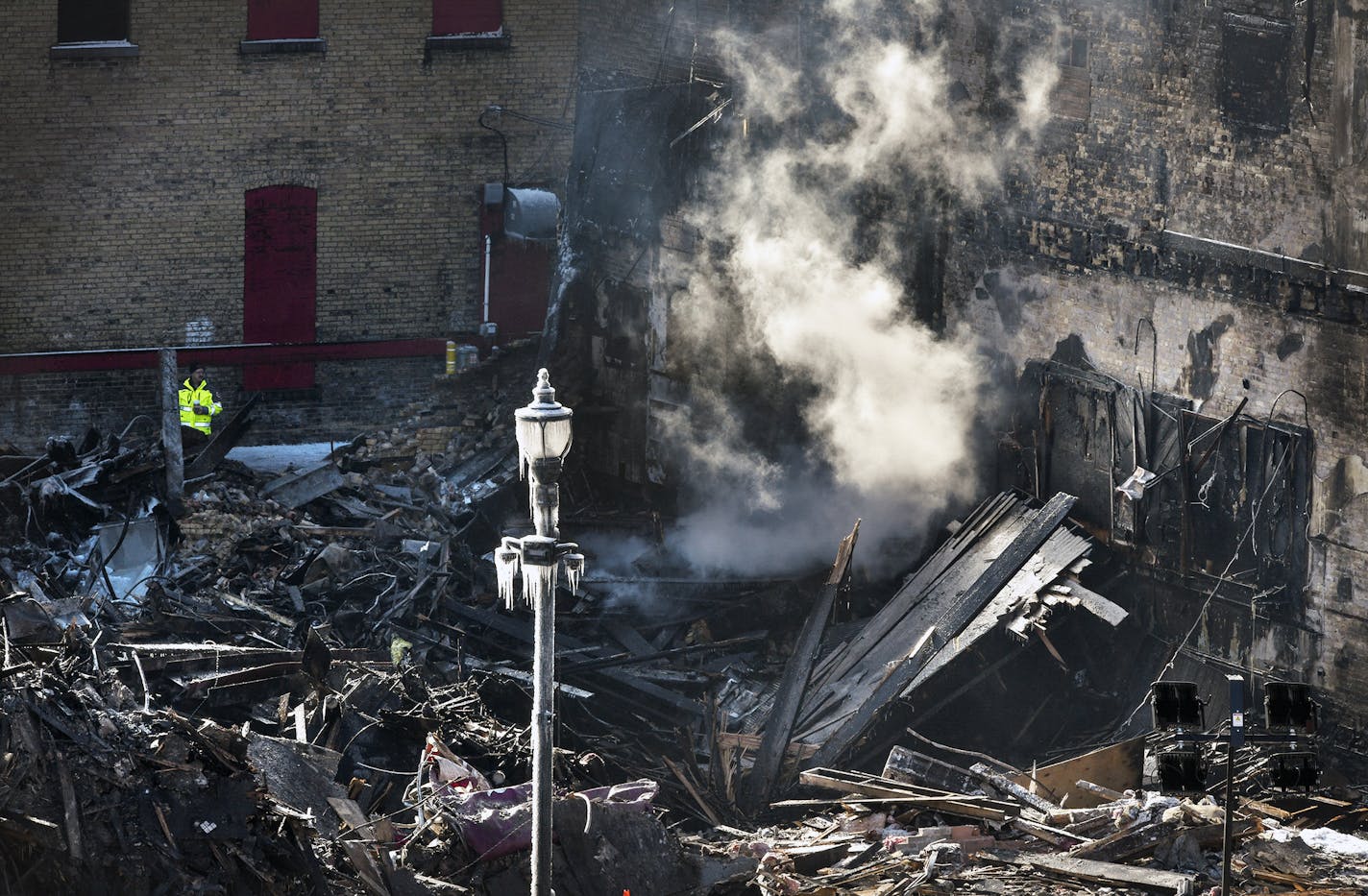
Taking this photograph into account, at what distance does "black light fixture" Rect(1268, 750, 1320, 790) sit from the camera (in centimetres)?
1323

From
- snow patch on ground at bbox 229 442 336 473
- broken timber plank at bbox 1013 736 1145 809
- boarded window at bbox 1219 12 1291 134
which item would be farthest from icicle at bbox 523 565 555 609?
snow patch on ground at bbox 229 442 336 473

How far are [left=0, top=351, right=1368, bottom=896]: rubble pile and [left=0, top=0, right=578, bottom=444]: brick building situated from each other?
43.8 inches

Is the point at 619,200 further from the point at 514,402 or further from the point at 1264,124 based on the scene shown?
the point at 1264,124

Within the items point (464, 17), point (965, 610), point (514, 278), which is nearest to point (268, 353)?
point (514, 278)

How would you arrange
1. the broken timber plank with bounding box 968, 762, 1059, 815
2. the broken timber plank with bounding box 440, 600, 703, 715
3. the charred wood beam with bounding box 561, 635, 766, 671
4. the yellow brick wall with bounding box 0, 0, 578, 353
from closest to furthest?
the broken timber plank with bounding box 968, 762, 1059, 815 < the broken timber plank with bounding box 440, 600, 703, 715 < the charred wood beam with bounding box 561, 635, 766, 671 < the yellow brick wall with bounding box 0, 0, 578, 353

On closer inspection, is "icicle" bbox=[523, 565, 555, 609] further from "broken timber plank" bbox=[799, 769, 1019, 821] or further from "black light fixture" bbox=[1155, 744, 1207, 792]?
"broken timber plank" bbox=[799, 769, 1019, 821]

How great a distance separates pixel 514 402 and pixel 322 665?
7303 millimetres

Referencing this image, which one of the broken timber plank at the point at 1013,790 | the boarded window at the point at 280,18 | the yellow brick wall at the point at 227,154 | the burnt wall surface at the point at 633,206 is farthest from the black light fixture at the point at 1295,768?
the boarded window at the point at 280,18

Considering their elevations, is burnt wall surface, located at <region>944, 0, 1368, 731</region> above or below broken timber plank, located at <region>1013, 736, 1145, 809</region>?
above

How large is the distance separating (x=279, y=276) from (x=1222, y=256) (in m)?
11.1

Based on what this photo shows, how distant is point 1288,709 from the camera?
520 inches

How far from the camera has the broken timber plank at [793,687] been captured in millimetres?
15547

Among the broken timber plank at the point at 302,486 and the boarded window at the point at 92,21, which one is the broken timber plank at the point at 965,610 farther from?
the boarded window at the point at 92,21

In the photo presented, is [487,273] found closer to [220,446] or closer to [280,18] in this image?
[280,18]
